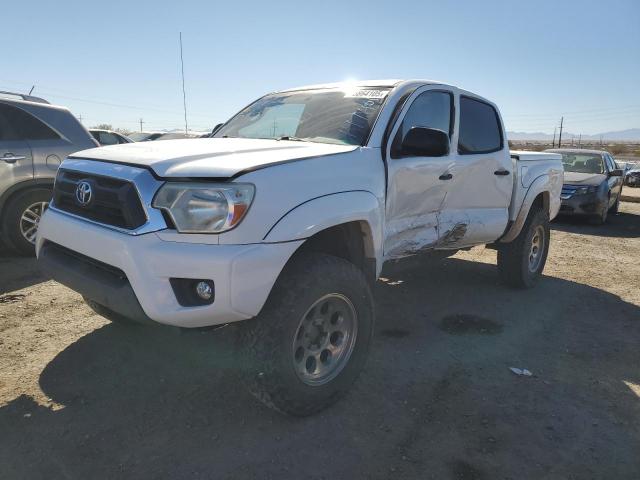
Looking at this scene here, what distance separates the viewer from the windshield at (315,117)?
3.31 m

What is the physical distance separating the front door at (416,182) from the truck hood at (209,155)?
468 millimetres

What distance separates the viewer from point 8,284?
4.72 m

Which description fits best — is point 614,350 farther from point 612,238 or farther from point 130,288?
point 612,238

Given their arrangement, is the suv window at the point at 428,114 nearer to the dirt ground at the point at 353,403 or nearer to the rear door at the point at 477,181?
the rear door at the point at 477,181

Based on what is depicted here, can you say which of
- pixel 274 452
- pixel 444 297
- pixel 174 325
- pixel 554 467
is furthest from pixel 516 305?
pixel 174 325

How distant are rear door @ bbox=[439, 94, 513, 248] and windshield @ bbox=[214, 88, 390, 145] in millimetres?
1009

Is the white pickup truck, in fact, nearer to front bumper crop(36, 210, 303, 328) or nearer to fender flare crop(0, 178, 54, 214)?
front bumper crop(36, 210, 303, 328)

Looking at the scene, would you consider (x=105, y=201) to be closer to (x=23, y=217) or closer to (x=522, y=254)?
(x=23, y=217)

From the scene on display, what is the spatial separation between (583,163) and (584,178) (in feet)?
4.12

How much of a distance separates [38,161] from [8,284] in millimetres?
1500

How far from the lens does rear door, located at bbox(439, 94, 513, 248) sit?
4.07 m

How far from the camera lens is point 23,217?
5.43 meters

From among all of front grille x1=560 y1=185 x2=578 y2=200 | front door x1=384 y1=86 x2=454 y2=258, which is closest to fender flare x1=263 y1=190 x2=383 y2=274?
front door x1=384 y1=86 x2=454 y2=258

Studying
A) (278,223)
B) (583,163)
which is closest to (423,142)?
(278,223)
